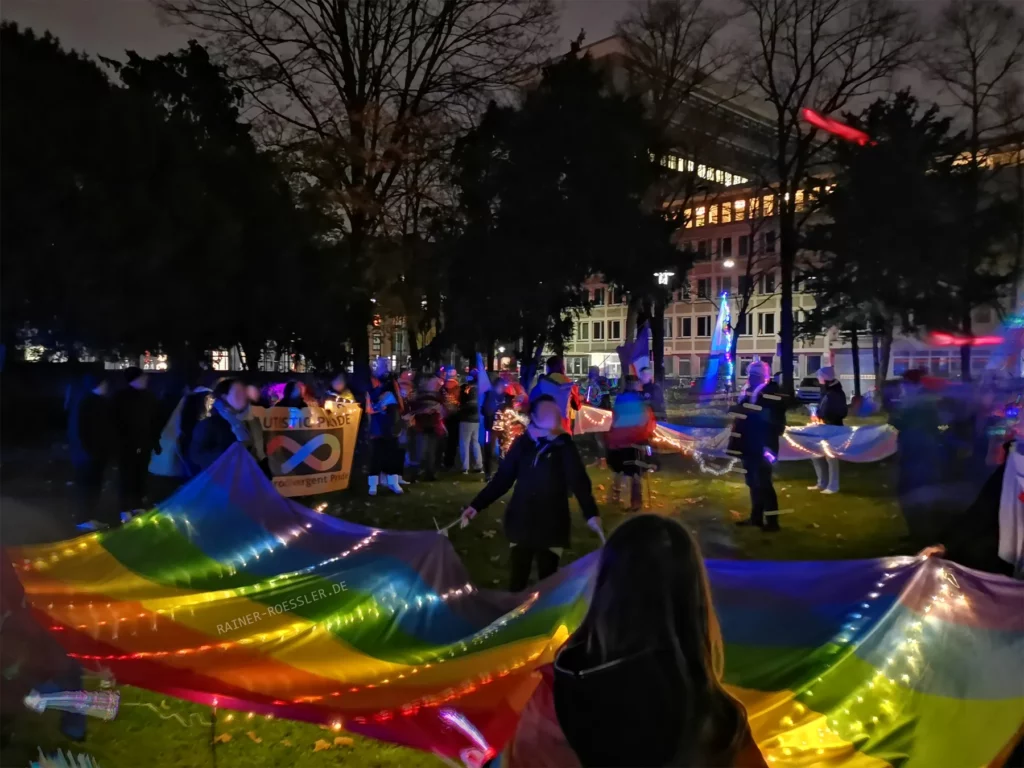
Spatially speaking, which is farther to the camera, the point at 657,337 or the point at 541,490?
the point at 657,337

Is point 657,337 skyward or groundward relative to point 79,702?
skyward

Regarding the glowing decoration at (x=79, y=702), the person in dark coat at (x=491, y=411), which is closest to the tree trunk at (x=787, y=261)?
the person in dark coat at (x=491, y=411)

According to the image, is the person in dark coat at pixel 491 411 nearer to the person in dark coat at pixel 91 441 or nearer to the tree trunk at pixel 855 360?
the person in dark coat at pixel 91 441

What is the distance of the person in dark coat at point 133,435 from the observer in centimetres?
947

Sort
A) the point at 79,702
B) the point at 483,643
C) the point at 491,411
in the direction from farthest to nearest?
the point at 491,411 < the point at 483,643 < the point at 79,702

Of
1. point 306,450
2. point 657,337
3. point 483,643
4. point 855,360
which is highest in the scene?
point 657,337

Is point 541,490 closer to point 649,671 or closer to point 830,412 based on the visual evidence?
point 649,671

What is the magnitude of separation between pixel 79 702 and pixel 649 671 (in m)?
3.23

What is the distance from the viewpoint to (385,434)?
12031 mm

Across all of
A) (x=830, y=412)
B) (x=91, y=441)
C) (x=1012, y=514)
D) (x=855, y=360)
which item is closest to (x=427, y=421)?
(x=91, y=441)

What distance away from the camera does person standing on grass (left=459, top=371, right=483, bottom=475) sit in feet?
46.0

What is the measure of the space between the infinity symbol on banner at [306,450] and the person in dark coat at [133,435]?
1783 mm

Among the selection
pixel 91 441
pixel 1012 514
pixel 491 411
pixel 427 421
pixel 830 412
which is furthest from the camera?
pixel 491 411

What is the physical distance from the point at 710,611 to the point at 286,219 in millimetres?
22132
